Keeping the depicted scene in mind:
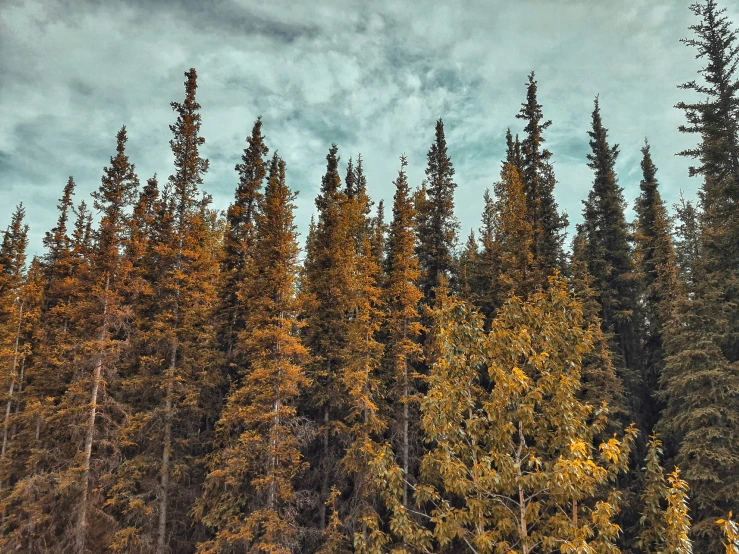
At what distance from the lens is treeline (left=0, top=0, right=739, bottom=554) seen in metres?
15.6

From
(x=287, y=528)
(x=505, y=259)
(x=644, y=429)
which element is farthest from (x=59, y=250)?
(x=644, y=429)

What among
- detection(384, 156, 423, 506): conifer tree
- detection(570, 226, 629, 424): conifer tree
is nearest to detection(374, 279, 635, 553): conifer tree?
detection(384, 156, 423, 506): conifer tree

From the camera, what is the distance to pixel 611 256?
88.1 ft

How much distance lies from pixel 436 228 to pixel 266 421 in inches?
603

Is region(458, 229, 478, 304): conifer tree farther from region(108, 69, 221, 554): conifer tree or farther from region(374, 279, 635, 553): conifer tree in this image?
region(108, 69, 221, 554): conifer tree

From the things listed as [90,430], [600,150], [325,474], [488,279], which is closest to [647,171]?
[600,150]

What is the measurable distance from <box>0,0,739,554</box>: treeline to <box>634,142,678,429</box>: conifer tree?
276 mm

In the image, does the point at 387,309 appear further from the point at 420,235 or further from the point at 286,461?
the point at 286,461

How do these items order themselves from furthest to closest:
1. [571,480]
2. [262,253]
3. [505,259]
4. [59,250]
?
1. [59,250]
2. [505,259]
3. [262,253]
4. [571,480]

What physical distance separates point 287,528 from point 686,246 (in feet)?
124

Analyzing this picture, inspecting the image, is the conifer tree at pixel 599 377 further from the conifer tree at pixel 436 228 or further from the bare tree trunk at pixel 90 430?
the bare tree trunk at pixel 90 430

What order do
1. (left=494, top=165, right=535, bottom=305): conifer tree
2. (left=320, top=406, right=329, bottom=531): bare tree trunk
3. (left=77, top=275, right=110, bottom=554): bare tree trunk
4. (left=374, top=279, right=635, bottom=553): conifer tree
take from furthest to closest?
(left=494, top=165, right=535, bottom=305): conifer tree < (left=320, top=406, right=329, bottom=531): bare tree trunk < (left=77, top=275, right=110, bottom=554): bare tree trunk < (left=374, top=279, right=635, bottom=553): conifer tree

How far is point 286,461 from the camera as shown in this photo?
17.4 meters

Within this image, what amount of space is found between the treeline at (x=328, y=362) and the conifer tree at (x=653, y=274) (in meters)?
0.28
